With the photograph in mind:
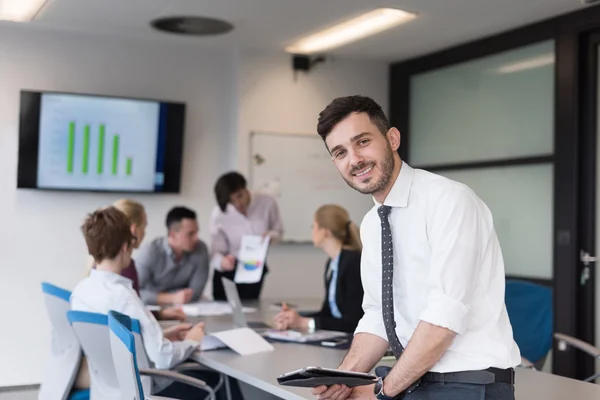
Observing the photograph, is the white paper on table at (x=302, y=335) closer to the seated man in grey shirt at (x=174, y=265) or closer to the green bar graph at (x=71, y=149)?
the seated man in grey shirt at (x=174, y=265)

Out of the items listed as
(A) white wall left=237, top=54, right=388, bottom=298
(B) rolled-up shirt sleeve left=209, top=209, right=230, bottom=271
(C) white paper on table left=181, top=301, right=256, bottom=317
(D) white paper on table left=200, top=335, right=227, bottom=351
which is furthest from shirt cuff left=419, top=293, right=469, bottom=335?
(A) white wall left=237, top=54, right=388, bottom=298

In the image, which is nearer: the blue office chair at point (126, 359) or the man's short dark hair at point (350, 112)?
the man's short dark hair at point (350, 112)

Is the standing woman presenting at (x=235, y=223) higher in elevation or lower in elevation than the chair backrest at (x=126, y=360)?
higher

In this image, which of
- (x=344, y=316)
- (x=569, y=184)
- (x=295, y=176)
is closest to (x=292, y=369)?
(x=344, y=316)

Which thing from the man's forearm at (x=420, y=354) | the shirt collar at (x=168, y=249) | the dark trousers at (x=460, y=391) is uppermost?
the shirt collar at (x=168, y=249)

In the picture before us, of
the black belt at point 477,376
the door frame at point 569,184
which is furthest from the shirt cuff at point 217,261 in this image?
the black belt at point 477,376

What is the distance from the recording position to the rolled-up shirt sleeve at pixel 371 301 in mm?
2162

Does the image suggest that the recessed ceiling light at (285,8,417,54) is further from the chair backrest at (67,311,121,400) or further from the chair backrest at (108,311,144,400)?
the chair backrest at (108,311,144,400)

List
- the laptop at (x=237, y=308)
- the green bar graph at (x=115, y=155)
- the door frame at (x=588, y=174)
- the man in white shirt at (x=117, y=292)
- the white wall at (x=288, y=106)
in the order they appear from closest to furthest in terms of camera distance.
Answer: the man in white shirt at (x=117, y=292), the laptop at (x=237, y=308), the door frame at (x=588, y=174), the green bar graph at (x=115, y=155), the white wall at (x=288, y=106)

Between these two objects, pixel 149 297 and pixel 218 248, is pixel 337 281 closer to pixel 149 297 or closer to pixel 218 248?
pixel 149 297

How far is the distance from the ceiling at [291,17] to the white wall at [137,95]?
0.21 m

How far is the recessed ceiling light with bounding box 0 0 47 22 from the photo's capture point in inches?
200

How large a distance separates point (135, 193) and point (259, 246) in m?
1.79

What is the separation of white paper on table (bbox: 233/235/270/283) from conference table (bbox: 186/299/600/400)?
3.44 feet
